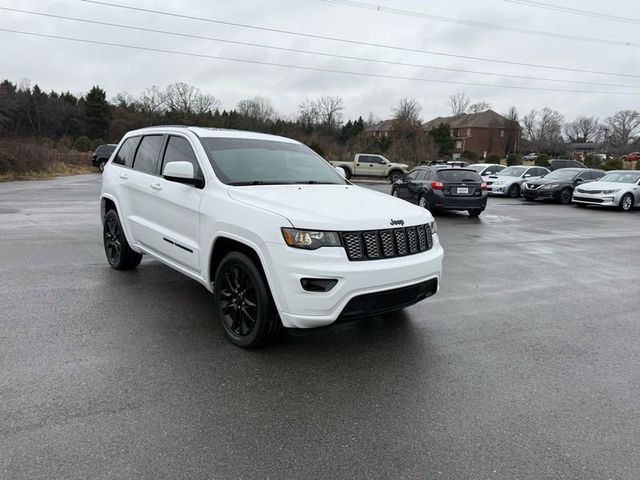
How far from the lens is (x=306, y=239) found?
3646 millimetres

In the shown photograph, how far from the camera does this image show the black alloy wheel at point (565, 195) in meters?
20.8

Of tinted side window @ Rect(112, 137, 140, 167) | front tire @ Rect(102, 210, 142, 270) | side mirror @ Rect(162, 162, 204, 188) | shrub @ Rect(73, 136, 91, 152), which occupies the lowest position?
front tire @ Rect(102, 210, 142, 270)

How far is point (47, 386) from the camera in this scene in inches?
134

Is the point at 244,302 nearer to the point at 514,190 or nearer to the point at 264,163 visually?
the point at 264,163

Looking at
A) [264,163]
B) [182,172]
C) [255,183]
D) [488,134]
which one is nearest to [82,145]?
[264,163]

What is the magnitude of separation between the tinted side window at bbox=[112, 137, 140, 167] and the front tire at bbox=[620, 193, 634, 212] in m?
18.3

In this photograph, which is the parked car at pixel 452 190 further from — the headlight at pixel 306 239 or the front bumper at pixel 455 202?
the headlight at pixel 306 239

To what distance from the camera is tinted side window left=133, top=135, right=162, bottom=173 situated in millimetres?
5633

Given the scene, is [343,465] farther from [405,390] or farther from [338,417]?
[405,390]

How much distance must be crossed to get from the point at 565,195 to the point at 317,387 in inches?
816

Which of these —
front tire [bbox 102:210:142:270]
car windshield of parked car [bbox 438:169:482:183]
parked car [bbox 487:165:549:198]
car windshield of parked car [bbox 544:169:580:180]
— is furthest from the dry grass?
car windshield of parked car [bbox 544:169:580:180]

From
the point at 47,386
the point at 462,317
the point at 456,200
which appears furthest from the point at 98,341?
the point at 456,200

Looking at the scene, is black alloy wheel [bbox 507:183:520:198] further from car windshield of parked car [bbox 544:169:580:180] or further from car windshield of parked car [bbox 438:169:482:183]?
car windshield of parked car [bbox 438:169:482:183]

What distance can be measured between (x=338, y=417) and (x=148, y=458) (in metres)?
1.20
